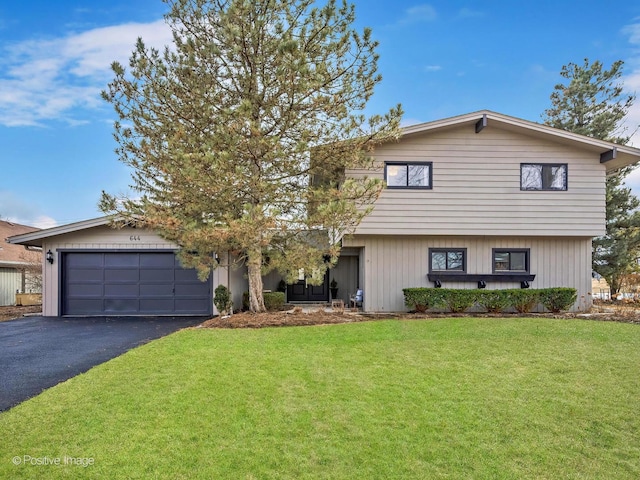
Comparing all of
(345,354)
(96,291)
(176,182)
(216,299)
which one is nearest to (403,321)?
(345,354)

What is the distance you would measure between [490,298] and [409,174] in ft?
14.8

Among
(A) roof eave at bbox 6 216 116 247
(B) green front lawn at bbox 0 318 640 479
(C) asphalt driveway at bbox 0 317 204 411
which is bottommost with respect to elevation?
(C) asphalt driveway at bbox 0 317 204 411

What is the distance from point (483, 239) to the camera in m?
12.1

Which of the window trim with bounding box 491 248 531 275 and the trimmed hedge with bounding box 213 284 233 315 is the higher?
the window trim with bounding box 491 248 531 275

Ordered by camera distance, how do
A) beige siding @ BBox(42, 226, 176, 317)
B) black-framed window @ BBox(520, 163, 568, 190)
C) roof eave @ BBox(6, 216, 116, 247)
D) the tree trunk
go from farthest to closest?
beige siding @ BBox(42, 226, 176, 317) → roof eave @ BBox(6, 216, 116, 247) → black-framed window @ BBox(520, 163, 568, 190) → the tree trunk

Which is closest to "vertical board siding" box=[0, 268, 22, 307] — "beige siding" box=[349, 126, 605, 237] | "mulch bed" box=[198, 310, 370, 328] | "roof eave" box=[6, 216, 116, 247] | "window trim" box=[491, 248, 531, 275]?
"roof eave" box=[6, 216, 116, 247]

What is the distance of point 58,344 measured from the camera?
26.7 feet

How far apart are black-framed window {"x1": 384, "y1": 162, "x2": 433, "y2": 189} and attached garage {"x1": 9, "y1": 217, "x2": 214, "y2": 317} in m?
6.98

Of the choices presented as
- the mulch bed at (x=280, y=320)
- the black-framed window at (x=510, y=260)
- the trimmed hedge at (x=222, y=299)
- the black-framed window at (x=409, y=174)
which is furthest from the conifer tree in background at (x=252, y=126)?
the black-framed window at (x=510, y=260)

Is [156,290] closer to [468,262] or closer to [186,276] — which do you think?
[186,276]

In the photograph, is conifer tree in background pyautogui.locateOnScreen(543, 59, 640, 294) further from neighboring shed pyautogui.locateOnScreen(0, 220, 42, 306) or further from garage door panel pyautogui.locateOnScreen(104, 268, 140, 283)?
neighboring shed pyautogui.locateOnScreen(0, 220, 42, 306)

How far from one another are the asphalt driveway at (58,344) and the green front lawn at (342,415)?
0.69m

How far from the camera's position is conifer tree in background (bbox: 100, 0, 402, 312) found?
28.8ft

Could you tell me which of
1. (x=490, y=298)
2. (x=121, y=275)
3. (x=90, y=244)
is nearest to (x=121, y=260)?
(x=121, y=275)
